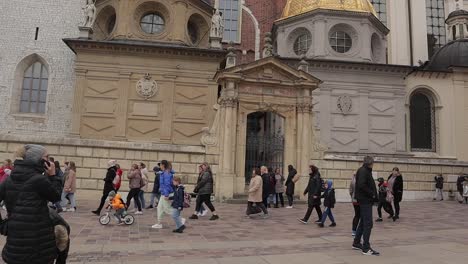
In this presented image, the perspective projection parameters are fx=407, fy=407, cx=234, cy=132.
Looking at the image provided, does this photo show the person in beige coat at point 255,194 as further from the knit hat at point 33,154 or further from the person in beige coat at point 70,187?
the knit hat at point 33,154

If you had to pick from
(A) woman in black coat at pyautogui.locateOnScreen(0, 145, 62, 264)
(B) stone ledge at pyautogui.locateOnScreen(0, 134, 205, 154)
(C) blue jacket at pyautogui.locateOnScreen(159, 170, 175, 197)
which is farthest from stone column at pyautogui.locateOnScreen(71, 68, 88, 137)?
(A) woman in black coat at pyautogui.locateOnScreen(0, 145, 62, 264)

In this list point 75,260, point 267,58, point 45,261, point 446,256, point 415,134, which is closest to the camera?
point 45,261

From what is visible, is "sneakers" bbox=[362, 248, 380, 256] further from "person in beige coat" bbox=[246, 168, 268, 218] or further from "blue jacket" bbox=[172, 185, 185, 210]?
"person in beige coat" bbox=[246, 168, 268, 218]

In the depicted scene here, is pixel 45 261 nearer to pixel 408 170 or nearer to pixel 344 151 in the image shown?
pixel 408 170

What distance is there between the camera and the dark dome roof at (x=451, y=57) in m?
29.1

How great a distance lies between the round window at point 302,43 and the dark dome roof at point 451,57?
9239 mm

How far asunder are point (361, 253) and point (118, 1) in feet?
73.1

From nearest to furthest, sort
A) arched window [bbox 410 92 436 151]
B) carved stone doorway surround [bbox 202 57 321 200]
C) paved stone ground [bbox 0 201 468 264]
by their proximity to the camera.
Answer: paved stone ground [bbox 0 201 468 264]
carved stone doorway surround [bbox 202 57 321 200]
arched window [bbox 410 92 436 151]

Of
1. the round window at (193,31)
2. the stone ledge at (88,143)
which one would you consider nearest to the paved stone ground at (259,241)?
the stone ledge at (88,143)

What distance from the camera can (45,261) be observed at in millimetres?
3818

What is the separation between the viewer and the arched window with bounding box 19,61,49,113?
25.6 m

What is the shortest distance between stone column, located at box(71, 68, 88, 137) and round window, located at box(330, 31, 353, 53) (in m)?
16.1

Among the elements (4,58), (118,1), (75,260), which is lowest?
(75,260)

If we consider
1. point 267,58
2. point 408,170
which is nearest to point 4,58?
point 267,58
